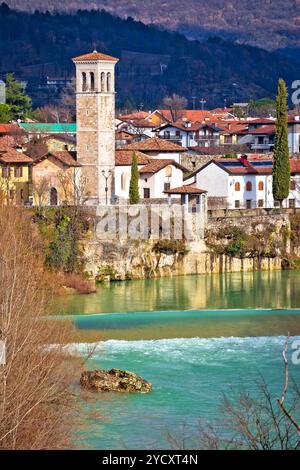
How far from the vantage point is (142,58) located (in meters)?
181

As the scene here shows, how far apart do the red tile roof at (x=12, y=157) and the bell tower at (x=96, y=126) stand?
69.8 inches

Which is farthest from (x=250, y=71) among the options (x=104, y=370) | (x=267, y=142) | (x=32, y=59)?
(x=104, y=370)

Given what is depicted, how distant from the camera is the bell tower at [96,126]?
4941 centimetres

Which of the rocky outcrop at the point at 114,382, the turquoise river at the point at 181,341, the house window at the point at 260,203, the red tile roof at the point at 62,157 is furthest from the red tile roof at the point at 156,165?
the rocky outcrop at the point at 114,382

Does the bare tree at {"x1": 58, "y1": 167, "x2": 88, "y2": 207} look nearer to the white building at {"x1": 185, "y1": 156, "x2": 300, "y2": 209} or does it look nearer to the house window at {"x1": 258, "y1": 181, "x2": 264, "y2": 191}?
the white building at {"x1": 185, "y1": 156, "x2": 300, "y2": 209}

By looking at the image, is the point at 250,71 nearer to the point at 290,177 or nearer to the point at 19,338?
the point at 290,177

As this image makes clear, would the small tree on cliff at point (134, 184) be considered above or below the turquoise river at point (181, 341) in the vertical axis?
above

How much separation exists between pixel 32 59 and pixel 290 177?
118 meters

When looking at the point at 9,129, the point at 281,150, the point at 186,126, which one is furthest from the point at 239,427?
the point at 186,126

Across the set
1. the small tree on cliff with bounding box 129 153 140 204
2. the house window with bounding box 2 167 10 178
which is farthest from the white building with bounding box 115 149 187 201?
the house window with bounding box 2 167 10 178

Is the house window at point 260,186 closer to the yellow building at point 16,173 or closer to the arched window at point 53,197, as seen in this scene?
the arched window at point 53,197

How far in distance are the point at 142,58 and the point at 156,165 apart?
131077 millimetres
